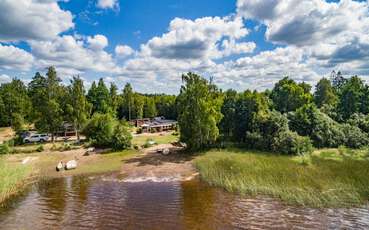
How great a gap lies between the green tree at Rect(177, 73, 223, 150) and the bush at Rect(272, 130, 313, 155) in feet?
25.6

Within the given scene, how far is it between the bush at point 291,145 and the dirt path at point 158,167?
36.9 feet

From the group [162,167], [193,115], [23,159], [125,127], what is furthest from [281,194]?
[23,159]

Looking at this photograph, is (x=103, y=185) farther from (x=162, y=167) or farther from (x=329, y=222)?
(x=329, y=222)

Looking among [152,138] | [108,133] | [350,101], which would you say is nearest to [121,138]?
[108,133]

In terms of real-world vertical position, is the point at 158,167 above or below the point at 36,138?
below

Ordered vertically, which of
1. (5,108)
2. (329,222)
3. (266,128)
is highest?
(5,108)

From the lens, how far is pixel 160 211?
17.2 m

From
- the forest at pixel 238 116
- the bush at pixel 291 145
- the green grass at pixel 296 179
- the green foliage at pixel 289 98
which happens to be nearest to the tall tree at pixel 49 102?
the forest at pixel 238 116

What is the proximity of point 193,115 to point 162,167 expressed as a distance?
9.06m

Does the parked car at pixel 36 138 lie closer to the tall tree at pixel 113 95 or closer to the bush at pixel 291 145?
Answer: the tall tree at pixel 113 95

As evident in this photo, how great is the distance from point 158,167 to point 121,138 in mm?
10268

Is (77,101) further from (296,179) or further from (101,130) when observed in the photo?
(296,179)

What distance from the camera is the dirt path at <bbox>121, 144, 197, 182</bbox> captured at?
25266 millimetres

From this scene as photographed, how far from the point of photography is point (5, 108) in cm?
6512
